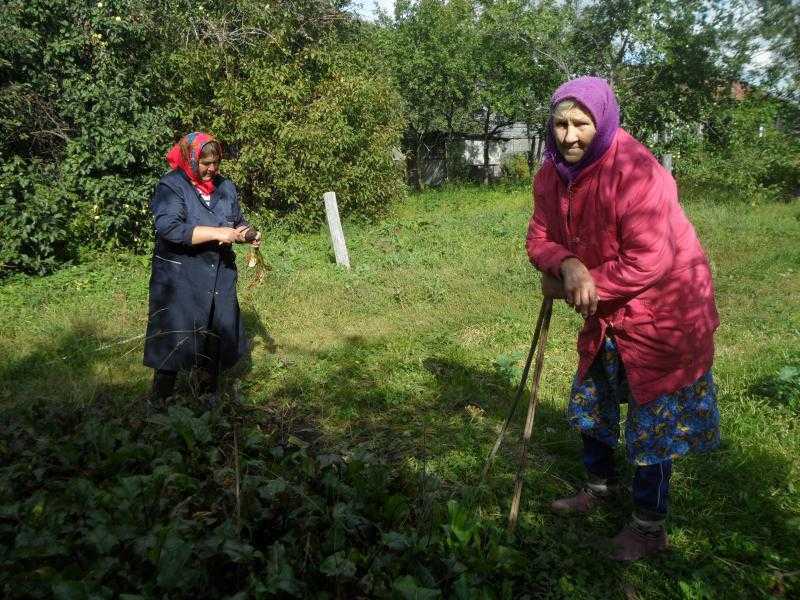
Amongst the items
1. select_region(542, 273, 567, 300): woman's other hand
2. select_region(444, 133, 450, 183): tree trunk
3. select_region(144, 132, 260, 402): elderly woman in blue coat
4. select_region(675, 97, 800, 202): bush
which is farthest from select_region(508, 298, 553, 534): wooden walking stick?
select_region(444, 133, 450, 183): tree trunk

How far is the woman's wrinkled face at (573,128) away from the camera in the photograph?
7.25 ft

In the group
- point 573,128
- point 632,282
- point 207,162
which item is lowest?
point 632,282

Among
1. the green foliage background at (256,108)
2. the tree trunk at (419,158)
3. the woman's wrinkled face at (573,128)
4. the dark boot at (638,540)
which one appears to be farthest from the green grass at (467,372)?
the tree trunk at (419,158)

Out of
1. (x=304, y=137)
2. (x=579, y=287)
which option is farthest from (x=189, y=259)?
(x=304, y=137)

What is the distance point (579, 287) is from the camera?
2.29 meters

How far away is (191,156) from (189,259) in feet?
2.09

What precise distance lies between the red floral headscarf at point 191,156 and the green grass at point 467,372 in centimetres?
142

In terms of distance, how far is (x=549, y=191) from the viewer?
259 centimetres

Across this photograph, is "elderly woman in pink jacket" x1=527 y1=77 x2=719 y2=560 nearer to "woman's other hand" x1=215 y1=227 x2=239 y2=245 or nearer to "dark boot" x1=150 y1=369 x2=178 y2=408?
"woman's other hand" x1=215 y1=227 x2=239 y2=245

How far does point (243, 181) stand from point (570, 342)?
684 centimetres

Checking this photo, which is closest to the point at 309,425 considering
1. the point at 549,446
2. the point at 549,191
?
the point at 549,446

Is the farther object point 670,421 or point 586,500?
point 586,500

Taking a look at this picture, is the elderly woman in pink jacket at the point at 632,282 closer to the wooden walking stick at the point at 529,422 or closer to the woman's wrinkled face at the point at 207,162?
the wooden walking stick at the point at 529,422

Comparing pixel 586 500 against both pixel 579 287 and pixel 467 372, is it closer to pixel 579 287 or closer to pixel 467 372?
pixel 579 287
